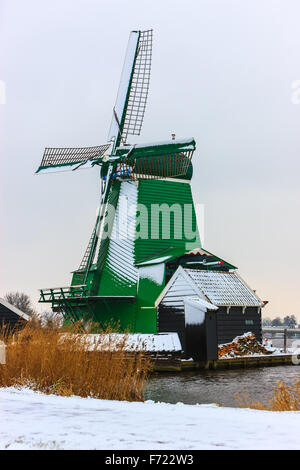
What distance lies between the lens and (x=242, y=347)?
25.0m

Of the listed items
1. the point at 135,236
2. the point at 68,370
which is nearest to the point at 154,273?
the point at 135,236

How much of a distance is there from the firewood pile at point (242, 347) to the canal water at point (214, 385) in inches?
58.6

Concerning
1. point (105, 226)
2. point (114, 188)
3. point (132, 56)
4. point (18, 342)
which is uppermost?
point (132, 56)

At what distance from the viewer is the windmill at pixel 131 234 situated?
84.0 ft

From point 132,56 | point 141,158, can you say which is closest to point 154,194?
point 141,158

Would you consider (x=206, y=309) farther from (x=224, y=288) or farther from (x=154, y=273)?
→ (x=154, y=273)

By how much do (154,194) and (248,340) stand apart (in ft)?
28.2

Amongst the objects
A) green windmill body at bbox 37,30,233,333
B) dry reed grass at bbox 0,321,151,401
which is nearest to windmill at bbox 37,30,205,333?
green windmill body at bbox 37,30,233,333

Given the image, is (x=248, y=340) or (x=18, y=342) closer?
(x=18, y=342)

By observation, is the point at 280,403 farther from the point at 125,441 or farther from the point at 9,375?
the point at 9,375

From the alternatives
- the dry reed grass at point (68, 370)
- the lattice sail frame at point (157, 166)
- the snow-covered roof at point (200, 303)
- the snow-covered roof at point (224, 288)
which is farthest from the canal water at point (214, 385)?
the lattice sail frame at point (157, 166)

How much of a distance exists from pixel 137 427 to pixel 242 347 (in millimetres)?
20768

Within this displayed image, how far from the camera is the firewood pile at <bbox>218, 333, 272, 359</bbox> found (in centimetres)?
2413

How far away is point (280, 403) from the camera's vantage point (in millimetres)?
7379
